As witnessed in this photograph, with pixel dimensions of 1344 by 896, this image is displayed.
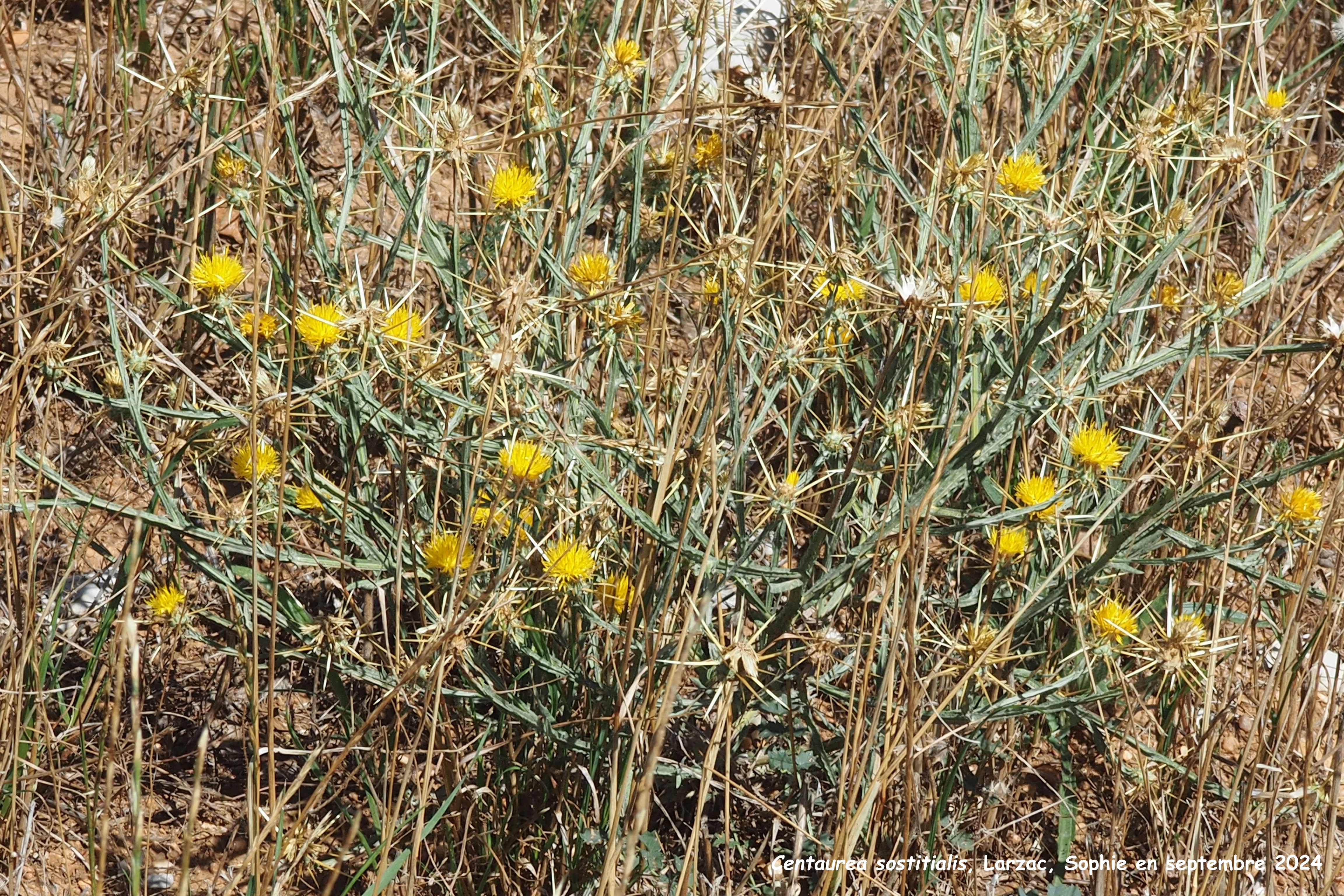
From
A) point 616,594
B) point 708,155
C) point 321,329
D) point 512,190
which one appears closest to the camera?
point 321,329

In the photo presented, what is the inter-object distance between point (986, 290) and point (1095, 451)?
27 centimetres

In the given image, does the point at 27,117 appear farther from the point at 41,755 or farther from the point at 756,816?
A: the point at 756,816

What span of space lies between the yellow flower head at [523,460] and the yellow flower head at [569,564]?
0.10m

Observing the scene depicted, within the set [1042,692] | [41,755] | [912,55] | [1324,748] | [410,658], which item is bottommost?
[41,755]

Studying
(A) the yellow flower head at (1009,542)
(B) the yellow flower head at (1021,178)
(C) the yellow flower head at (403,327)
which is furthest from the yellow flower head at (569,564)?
(B) the yellow flower head at (1021,178)

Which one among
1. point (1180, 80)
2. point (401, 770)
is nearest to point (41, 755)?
point (401, 770)

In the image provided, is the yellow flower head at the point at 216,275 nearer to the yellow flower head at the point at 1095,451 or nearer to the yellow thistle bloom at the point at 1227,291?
the yellow flower head at the point at 1095,451

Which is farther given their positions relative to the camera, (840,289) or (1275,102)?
(1275,102)

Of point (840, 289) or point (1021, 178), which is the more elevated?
point (1021, 178)

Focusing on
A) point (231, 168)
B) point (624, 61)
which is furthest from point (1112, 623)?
point (231, 168)

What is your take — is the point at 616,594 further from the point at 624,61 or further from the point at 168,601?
the point at 624,61

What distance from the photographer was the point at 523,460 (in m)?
1.50

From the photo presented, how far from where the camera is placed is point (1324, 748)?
198cm

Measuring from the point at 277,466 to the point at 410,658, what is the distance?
1.08ft
